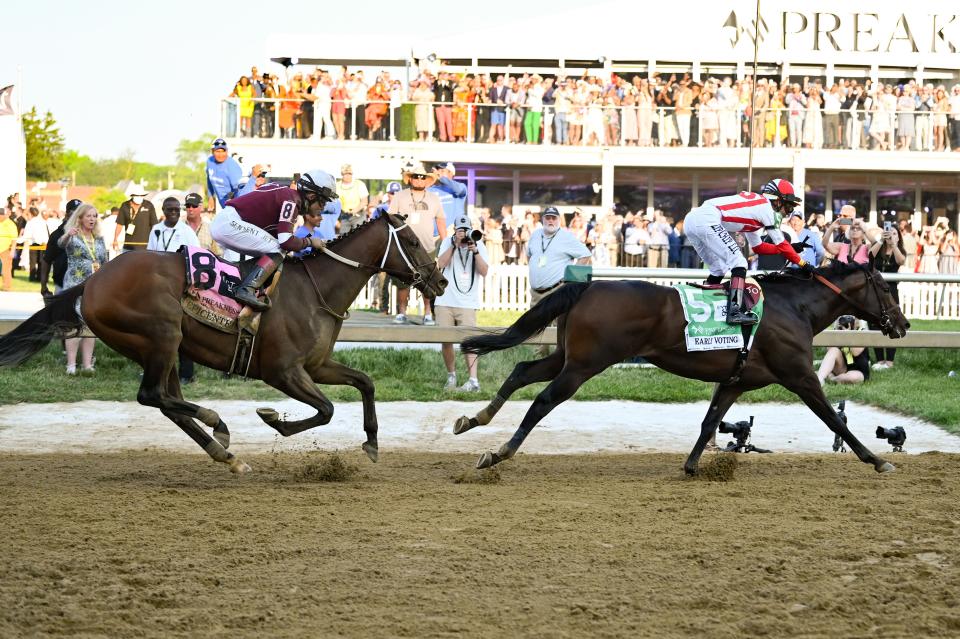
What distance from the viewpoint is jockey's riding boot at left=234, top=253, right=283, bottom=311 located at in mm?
8219

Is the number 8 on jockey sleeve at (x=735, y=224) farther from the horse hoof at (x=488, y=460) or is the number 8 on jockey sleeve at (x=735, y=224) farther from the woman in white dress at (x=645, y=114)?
the woman in white dress at (x=645, y=114)

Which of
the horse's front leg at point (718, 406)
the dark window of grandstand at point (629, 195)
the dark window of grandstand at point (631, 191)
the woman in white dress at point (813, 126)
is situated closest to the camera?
the horse's front leg at point (718, 406)

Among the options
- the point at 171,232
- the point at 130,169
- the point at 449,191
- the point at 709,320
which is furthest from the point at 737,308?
the point at 130,169

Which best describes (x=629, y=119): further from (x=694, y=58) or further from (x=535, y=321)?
(x=535, y=321)

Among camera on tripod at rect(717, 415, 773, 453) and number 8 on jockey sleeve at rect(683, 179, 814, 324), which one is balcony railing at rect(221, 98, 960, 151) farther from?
number 8 on jockey sleeve at rect(683, 179, 814, 324)

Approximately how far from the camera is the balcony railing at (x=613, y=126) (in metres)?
26.8

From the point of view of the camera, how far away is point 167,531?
6.52 metres

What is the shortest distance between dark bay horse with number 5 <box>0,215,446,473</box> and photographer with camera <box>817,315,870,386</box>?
236 inches

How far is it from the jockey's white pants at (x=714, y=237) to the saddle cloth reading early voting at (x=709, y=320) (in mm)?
438

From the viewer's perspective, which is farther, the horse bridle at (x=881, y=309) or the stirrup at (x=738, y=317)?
the horse bridle at (x=881, y=309)

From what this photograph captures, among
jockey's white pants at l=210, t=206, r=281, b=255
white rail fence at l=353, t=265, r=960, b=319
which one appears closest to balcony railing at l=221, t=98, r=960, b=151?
white rail fence at l=353, t=265, r=960, b=319

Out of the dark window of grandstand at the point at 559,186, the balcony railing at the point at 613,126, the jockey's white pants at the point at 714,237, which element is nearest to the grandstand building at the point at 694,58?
the dark window of grandstand at the point at 559,186

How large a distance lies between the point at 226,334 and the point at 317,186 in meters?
1.23

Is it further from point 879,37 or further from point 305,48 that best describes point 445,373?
point 879,37
